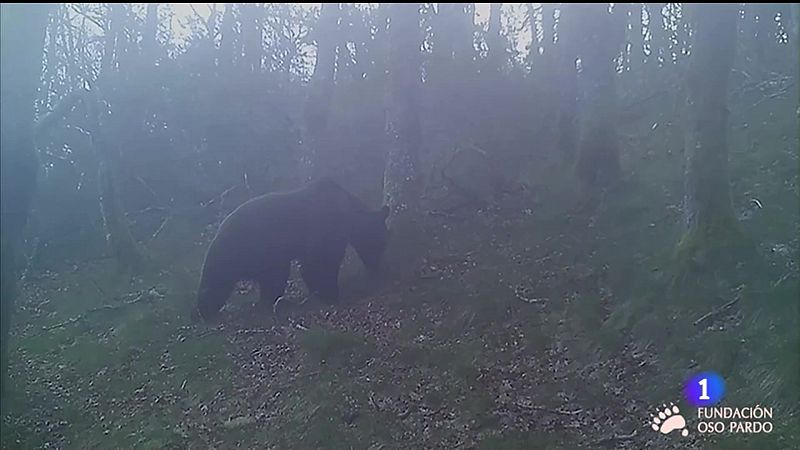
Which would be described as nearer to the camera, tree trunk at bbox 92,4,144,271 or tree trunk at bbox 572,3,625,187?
tree trunk at bbox 572,3,625,187

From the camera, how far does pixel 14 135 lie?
6973mm

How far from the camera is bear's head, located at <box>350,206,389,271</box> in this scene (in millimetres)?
11219

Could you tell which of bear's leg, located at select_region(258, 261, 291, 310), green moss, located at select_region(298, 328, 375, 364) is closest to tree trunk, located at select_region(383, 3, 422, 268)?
bear's leg, located at select_region(258, 261, 291, 310)

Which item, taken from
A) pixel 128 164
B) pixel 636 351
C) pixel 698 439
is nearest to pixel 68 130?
pixel 128 164

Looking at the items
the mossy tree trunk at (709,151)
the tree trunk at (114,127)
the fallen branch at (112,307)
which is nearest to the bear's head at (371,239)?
the fallen branch at (112,307)

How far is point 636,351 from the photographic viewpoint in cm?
766

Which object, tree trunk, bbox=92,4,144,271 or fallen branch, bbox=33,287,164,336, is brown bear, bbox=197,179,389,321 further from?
tree trunk, bbox=92,4,144,271

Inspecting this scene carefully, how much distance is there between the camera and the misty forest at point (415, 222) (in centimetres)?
710

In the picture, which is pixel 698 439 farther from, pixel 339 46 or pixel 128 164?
pixel 128 164

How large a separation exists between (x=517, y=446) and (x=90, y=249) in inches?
414

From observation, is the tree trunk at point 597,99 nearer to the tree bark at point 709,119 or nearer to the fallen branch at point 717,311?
the tree bark at point 709,119

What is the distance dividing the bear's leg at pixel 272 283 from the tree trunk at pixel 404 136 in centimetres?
159

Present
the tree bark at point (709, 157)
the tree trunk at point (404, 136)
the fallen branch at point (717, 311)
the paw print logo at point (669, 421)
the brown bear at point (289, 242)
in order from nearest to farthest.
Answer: the paw print logo at point (669, 421)
the fallen branch at point (717, 311)
the tree bark at point (709, 157)
the brown bear at point (289, 242)
the tree trunk at point (404, 136)

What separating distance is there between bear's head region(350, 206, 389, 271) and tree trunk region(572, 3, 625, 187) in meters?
3.32
